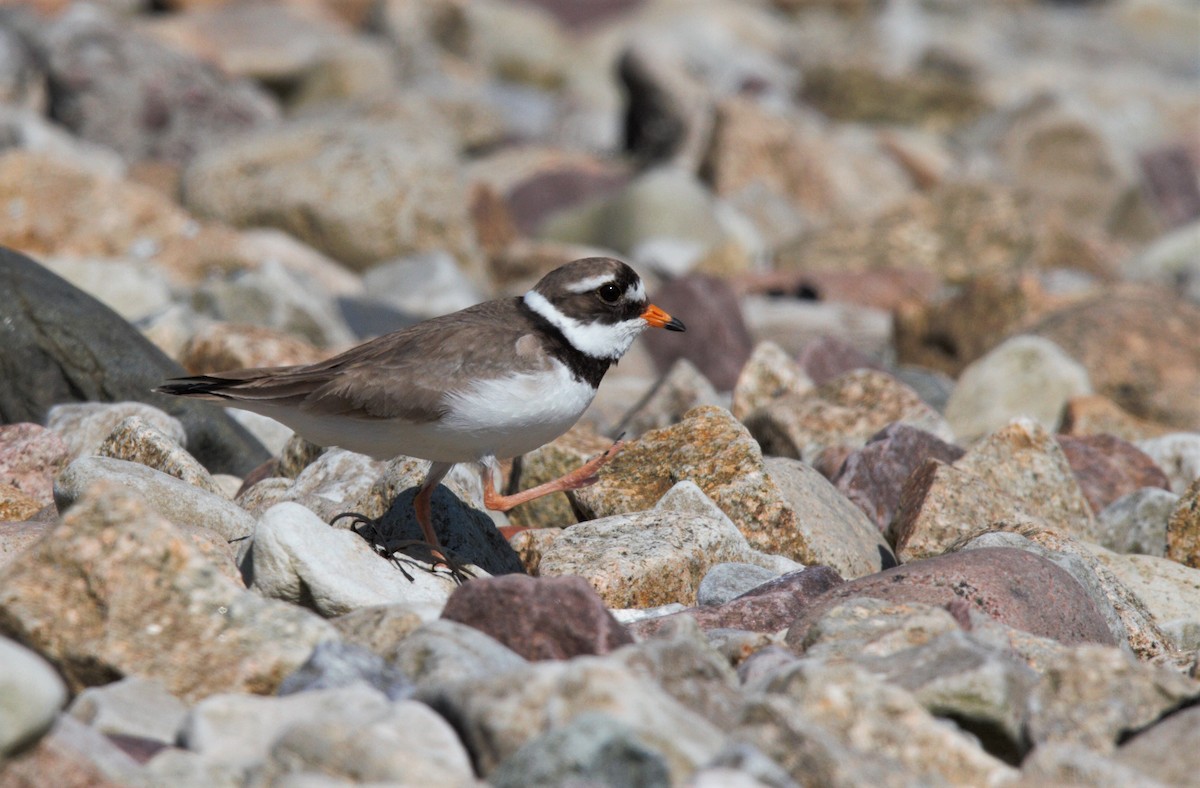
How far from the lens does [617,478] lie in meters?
7.65

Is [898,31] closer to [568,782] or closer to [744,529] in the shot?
[744,529]

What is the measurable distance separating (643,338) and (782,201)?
756 cm

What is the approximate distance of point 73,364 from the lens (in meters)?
8.66

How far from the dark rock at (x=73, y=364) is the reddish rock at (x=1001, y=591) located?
4.27 metres

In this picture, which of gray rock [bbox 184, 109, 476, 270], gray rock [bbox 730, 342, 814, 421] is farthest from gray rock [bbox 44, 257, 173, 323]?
gray rock [bbox 730, 342, 814, 421]

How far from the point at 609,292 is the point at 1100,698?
3.50m

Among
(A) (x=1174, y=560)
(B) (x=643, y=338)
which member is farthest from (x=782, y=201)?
(A) (x=1174, y=560)

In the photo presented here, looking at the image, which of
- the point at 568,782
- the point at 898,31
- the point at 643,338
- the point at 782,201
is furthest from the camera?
the point at 898,31

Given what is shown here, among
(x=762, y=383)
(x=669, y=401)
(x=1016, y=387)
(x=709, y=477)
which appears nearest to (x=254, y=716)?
(x=709, y=477)

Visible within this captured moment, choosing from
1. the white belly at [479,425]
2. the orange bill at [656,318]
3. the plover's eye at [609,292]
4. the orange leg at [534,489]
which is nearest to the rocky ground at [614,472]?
the orange leg at [534,489]

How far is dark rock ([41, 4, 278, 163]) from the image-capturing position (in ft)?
66.6

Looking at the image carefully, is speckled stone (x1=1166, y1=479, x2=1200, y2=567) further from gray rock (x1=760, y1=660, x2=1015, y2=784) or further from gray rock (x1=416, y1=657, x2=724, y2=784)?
gray rock (x1=416, y1=657, x2=724, y2=784)

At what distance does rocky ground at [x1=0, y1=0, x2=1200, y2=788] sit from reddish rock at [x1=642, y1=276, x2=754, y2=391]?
0.03 metres

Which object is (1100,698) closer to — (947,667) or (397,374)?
(947,667)
